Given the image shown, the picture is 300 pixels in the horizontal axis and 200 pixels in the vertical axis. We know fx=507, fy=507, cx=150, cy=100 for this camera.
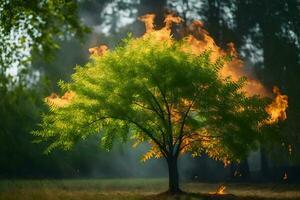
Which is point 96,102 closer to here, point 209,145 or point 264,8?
point 209,145

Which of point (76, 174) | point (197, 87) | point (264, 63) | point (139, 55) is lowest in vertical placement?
point (76, 174)

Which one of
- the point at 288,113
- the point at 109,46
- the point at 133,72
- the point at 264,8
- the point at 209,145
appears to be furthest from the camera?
the point at 109,46

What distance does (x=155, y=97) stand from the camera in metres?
20.9

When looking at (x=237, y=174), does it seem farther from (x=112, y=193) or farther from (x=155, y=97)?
(x=155, y=97)

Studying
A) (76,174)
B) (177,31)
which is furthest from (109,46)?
(76,174)

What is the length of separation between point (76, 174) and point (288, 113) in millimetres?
16556

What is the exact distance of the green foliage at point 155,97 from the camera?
19.8m

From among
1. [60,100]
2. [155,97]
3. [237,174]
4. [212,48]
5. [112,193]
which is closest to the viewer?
[155,97]

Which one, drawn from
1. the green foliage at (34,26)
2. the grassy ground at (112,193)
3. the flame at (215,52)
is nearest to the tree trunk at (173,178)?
the grassy ground at (112,193)

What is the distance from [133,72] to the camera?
19.9 meters

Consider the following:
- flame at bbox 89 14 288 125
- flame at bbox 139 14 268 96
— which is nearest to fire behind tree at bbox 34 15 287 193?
flame at bbox 89 14 288 125

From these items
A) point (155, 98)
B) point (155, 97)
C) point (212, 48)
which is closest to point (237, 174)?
point (212, 48)

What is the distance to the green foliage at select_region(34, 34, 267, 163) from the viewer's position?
19.8m

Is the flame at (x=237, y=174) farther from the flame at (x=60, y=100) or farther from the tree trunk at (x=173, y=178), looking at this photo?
the tree trunk at (x=173, y=178)
